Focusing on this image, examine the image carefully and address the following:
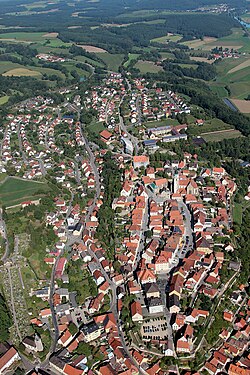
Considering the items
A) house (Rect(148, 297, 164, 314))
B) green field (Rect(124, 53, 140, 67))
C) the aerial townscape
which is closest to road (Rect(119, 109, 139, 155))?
the aerial townscape

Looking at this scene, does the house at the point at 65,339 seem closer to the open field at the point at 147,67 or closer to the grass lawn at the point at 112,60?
the open field at the point at 147,67

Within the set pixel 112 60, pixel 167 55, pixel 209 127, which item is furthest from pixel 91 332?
pixel 167 55

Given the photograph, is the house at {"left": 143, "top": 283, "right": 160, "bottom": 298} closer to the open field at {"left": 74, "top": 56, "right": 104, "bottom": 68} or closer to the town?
the town

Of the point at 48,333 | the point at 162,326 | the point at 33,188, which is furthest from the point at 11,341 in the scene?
the point at 33,188

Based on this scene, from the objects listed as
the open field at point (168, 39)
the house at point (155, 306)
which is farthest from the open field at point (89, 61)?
the house at point (155, 306)

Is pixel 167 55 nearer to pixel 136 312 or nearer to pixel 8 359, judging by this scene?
pixel 136 312

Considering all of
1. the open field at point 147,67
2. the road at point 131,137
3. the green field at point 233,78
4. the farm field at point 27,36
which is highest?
the farm field at point 27,36
